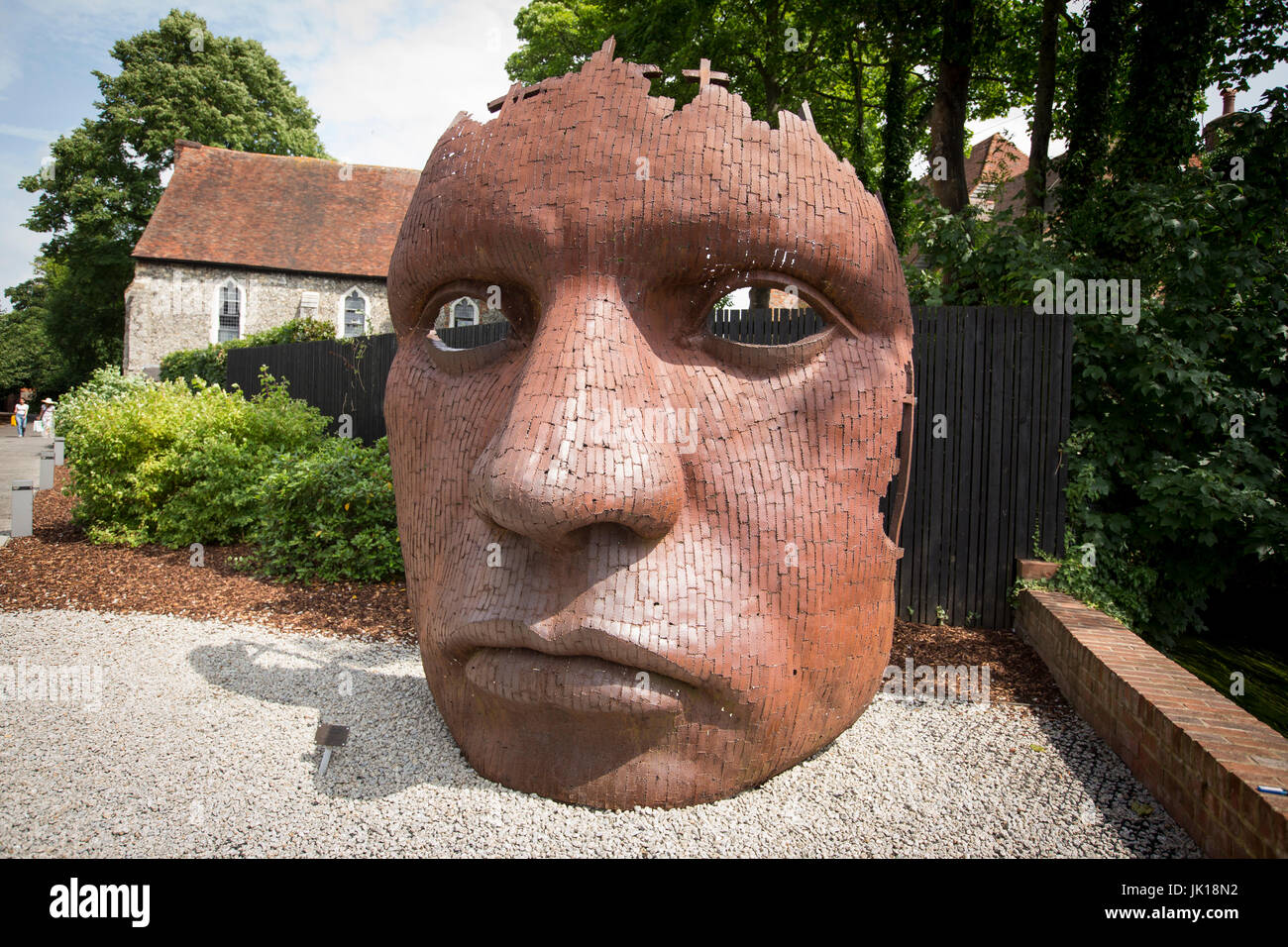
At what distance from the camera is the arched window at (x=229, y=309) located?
2705cm

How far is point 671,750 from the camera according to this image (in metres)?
2.62

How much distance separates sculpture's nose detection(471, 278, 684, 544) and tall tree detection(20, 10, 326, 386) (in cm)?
3478

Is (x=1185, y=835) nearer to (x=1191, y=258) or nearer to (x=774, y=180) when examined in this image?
(x=774, y=180)

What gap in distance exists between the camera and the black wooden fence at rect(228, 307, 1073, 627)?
580 centimetres

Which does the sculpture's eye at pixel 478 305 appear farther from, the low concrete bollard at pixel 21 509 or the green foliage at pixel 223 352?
the green foliage at pixel 223 352

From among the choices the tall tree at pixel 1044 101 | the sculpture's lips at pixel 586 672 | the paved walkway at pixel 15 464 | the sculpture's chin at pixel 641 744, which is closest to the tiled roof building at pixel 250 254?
the paved walkway at pixel 15 464

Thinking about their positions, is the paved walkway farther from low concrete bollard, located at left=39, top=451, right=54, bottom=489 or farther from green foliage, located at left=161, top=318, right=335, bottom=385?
green foliage, located at left=161, top=318, right=335, bottom=385

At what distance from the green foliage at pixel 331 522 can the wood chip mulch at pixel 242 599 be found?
0.19m

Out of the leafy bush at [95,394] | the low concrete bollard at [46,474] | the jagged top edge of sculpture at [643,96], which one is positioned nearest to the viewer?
the jagged top edge of sculpture at [643,96]

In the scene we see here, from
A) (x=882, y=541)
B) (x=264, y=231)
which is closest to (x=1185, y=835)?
(x=882, y=541)

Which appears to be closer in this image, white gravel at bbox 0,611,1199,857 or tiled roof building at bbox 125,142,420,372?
white gravel at bbox 0,611,1199,857

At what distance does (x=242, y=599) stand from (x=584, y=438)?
5029mm

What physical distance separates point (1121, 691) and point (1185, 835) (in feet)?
2.64

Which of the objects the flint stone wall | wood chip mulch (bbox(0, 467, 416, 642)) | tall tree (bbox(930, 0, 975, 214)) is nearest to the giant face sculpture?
wood chip mulch (bbox(0, 467, 416, 642))
